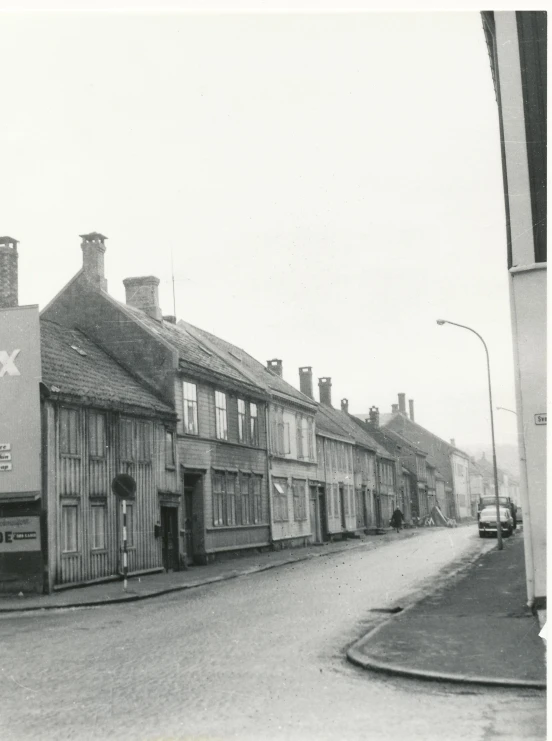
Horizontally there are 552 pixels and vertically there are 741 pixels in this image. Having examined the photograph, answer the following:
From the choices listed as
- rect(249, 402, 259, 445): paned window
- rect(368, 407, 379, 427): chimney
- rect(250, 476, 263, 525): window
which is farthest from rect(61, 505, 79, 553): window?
rect(368, 407, 379, 427): chimney

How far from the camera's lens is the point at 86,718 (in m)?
7.43

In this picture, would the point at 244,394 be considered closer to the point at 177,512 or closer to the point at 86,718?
the point at 177,512

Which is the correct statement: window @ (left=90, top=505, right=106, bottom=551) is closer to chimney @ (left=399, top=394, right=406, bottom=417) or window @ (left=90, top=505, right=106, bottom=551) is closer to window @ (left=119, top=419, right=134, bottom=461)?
window @ (left=119, top=419, right=134, bottom=461)

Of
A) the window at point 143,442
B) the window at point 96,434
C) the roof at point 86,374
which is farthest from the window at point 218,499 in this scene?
the window at point 96,434

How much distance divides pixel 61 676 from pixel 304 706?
3059 millimetres

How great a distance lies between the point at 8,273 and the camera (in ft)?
73.4

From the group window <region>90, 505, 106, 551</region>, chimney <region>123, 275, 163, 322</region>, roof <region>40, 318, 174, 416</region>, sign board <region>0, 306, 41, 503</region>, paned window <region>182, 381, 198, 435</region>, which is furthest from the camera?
chimney <region>123, 275, 163, 322</region>

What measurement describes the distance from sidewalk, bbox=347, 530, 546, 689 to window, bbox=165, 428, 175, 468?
1238cm

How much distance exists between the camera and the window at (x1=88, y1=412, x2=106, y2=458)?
22297 millimetres

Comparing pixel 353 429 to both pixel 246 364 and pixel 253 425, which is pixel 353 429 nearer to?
pixel 246 364

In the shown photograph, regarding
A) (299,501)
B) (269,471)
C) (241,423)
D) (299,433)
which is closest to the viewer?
(241,423)

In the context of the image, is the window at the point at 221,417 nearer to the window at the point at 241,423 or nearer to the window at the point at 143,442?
the window at the point at 241,423

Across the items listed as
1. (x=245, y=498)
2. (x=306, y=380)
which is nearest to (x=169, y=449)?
(x=245, y=498)

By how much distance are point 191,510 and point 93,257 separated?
931 centimetres
